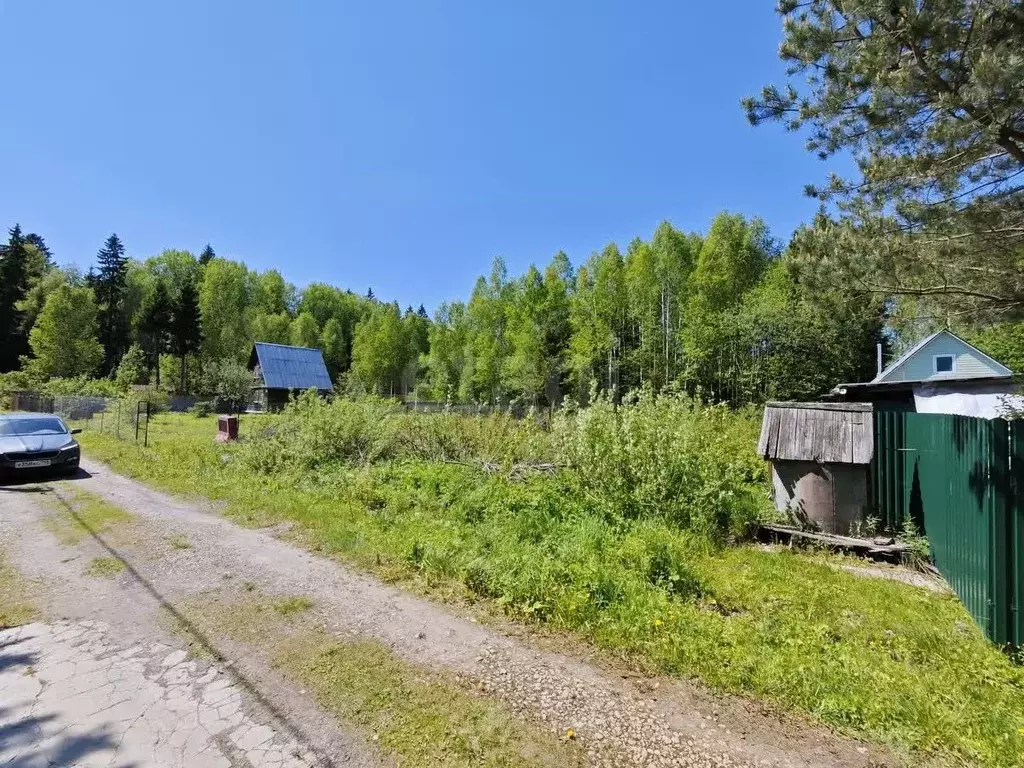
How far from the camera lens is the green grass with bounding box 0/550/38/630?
4.08 m

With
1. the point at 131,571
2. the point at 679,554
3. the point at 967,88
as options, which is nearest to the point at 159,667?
the point at 131,571

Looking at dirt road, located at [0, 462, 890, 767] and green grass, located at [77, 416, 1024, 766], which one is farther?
green grass, located at [77, 416, 1024, 766]

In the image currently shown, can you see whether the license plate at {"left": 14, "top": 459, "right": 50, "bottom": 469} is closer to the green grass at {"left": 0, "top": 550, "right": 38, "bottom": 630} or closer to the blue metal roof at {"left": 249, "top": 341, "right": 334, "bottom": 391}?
the green grass at {"left": 0, "top": 550, "right": 38, "bottom": 630}

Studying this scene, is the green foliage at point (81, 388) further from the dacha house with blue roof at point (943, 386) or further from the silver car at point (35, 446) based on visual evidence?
the dacha house with blue roof at point (943, 386)

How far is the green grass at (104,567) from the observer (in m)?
5.13

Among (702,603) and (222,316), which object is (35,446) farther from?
(222,316)

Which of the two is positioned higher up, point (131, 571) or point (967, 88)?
point (967, 88)

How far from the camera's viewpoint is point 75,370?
4006cm

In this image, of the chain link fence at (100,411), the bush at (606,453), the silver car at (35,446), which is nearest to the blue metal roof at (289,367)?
the chain link fence at (100,411)

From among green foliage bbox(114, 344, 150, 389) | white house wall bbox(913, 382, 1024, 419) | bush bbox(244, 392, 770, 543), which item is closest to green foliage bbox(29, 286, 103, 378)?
green foliage bbox(114, 344, 150, 389)

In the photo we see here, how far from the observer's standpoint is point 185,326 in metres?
45.4

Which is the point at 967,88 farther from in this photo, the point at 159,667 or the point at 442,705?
the point at 159,667

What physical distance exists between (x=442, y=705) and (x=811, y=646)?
274 centimetres

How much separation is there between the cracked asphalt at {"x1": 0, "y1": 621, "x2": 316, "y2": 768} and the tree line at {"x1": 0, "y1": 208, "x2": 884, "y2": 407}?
11477 millimetres
